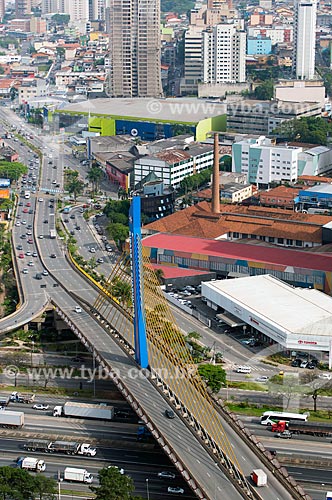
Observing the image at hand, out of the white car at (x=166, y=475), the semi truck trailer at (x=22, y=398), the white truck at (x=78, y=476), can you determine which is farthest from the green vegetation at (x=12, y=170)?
the white car at (x=166, y=475)

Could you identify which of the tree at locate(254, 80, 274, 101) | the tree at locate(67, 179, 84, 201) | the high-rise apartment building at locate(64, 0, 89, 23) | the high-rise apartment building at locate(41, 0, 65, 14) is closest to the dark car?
the tree at locate(67, 179, 84, 201)

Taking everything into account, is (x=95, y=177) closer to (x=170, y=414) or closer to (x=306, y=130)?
(x=306, y=130)

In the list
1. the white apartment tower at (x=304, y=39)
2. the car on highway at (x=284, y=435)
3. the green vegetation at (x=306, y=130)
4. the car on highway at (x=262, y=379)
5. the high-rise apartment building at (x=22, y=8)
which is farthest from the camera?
the high-rise apartment building at (x=22, y=8)

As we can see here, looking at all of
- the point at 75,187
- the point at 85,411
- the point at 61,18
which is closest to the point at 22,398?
the point at 85,411

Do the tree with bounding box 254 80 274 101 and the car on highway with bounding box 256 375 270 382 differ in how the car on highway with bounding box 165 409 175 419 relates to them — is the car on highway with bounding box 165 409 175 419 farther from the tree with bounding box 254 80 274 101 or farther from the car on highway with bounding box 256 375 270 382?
the tree with bounding box 254 80 274 101

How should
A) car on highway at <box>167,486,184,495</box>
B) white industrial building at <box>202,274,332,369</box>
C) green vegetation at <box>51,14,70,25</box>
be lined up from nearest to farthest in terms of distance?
car on highway at <box>167,486,184,495</box> → white industrial building at <box>202,274,332,369</box> → green vegetation at <box>51,14,70,25</box>

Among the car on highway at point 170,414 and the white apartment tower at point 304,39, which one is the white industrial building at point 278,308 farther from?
the white apartment tower at point 304,39
